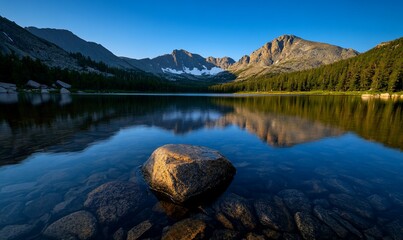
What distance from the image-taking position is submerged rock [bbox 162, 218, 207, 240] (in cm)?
656

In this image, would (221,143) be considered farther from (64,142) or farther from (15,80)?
(15,80)

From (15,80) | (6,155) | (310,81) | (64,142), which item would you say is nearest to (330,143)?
(64,142)

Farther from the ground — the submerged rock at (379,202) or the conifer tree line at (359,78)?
the conifer tree line at (359,78)

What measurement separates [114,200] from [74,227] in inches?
72.0

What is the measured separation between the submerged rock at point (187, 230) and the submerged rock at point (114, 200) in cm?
216

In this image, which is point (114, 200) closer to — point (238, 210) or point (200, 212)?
point (200, 212)

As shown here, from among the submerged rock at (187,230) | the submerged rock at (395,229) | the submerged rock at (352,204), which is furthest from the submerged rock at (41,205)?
the submerged rock at (395,229)

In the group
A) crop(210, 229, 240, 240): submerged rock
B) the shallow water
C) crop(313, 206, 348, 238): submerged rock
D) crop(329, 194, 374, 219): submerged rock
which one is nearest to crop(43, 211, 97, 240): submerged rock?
the shallow water

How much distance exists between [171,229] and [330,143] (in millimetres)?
17889

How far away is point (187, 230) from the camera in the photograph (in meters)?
6.84

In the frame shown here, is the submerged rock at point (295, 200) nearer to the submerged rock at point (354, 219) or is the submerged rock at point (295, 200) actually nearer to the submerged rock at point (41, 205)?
the submerged rock at point (354, 219)

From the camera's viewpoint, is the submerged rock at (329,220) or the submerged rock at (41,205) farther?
the submerged rock at (41,205)

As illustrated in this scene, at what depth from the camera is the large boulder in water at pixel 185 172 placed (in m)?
8.98

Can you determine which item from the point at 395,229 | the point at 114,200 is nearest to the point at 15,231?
the point at 114,200
